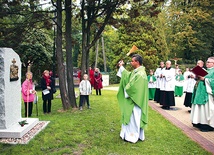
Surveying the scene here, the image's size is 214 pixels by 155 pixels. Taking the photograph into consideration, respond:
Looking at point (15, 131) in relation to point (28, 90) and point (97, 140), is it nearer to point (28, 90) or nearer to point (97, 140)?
point (97, 140)

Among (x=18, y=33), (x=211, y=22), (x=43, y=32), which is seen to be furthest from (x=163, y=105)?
(x=211, y=22)

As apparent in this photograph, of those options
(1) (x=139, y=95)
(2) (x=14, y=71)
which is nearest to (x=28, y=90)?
(2) (x=14, y=71)

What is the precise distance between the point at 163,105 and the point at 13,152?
8.12 meters

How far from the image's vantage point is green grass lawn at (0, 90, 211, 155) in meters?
5.76

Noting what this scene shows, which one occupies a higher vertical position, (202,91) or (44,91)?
(202,91)

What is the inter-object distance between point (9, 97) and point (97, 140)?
2.72 m

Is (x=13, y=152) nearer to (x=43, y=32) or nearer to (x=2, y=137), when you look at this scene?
(x=2, y=137)

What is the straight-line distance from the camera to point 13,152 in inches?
219

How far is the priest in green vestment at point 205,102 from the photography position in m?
7.74

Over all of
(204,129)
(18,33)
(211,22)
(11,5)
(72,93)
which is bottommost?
(204,129)

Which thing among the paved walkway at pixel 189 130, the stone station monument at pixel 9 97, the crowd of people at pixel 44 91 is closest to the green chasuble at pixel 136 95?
the paved walkway at pixel 189 130

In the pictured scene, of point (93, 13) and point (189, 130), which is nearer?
point (189, 130)

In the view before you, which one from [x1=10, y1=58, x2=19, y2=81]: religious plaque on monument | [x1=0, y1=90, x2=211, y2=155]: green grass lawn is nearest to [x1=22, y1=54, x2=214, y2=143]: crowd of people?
[x1=0, y1=90, x2=211, y2=155]: green grass lawn

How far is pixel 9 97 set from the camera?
273 inches
